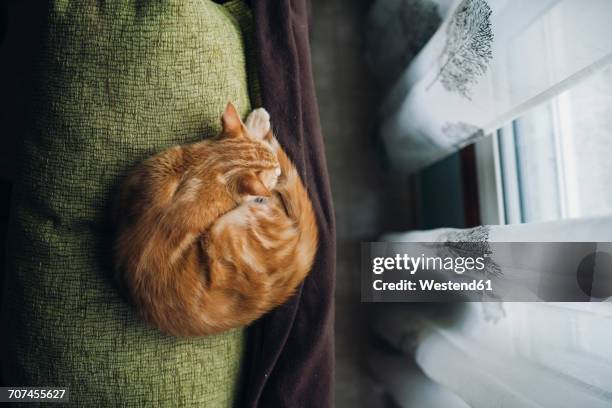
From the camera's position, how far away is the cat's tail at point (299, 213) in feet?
2.27

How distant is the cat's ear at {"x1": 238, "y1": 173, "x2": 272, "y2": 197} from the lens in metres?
0.65

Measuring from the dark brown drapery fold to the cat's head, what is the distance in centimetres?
6

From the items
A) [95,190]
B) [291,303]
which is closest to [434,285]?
[291,303]

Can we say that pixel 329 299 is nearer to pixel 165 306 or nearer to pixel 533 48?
pixel 165 306

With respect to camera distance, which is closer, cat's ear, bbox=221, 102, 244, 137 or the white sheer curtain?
the white sheer curtain

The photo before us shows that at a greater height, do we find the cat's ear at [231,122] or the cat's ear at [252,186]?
the cat's ear at [231,122]

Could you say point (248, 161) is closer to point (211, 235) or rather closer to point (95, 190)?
point (211, 235)

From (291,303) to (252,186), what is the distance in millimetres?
235

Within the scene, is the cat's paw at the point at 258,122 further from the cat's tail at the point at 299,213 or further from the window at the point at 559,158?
the window at the point at 559,158

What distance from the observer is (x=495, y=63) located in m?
0.66

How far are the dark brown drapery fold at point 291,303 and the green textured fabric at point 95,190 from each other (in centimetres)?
12

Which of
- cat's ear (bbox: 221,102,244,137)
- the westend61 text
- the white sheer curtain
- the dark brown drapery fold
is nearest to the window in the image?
the white sheer curtain

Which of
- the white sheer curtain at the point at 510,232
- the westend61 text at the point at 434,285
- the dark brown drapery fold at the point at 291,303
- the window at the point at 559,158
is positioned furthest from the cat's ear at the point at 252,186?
the window at the point at 559,158

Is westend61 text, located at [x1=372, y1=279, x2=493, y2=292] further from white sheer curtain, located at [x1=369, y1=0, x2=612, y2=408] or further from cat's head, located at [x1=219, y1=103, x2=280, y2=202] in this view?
cat's head, located at [x1=219, y1=103, x2=280, y2=202]
